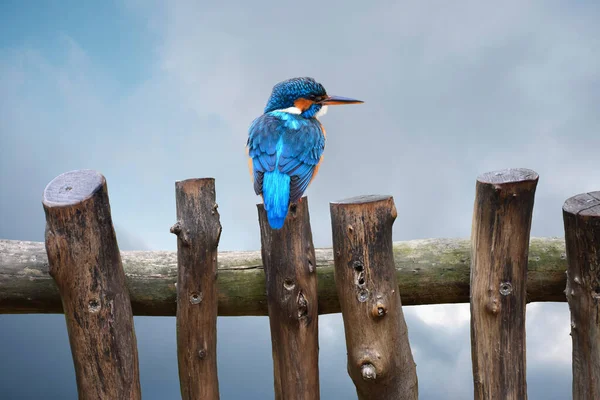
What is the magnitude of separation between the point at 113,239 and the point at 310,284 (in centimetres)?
102

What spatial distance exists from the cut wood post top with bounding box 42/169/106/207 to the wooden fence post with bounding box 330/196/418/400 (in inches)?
46.5

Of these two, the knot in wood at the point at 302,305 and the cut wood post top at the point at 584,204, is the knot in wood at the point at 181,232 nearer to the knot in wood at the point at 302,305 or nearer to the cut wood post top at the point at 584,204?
the knot in wood at the point at 302,305

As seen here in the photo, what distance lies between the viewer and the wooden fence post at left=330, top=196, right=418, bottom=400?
2949 mm

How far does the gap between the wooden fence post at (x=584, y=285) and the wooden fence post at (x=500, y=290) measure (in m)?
0.22

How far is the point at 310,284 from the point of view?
→ 3.19m

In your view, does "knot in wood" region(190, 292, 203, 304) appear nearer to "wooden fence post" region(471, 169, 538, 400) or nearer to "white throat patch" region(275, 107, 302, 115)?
"white throat patch" region(275, 107, 302, 115)

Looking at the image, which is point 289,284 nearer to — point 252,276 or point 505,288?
point 252,276

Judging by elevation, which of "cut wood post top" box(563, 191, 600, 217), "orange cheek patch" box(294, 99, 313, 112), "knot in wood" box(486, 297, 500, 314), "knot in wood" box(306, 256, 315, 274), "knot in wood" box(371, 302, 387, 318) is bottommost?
"knot in wood" box(486, 297, 500, 314)

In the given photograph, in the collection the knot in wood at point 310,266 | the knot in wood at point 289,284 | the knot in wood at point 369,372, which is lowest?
the knot in wood at point 369,372

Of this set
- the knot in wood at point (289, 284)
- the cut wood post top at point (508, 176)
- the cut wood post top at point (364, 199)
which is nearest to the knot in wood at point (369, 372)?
the knot in wood at point (289, 284)

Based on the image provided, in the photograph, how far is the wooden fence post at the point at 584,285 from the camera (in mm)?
3053

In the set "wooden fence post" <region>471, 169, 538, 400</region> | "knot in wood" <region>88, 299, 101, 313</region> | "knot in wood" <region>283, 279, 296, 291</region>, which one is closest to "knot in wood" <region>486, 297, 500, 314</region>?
"wooden fence post" <region>471, 169, 538, 400</region>

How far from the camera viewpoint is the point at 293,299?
3156 mm

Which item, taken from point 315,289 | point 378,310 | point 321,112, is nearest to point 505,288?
point 378,310
